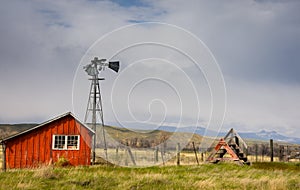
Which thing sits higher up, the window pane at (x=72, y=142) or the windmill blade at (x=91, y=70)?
the windmill blade at (x=91, y=70)

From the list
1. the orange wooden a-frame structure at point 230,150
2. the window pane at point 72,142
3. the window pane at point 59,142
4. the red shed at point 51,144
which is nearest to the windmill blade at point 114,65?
the red shed at point 51,144

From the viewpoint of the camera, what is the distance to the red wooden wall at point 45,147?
2691 centimetres

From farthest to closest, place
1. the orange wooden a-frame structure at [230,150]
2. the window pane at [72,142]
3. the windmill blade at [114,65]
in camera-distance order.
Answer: the windmill blade at [114,65] → the window pane at [72,142] → the orange wooden a-frame structure at [230,150]

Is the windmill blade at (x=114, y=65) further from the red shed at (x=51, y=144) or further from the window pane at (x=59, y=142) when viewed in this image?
the window pane at (x=59, y=142)

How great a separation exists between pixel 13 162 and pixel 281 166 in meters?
17.1

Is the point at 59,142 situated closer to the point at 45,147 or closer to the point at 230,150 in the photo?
the point at 45,147

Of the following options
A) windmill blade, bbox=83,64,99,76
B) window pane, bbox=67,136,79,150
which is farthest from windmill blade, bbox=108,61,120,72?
window pane, bbox=67,136,79,150

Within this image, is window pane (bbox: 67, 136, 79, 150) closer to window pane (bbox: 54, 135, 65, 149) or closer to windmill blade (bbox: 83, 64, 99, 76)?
window pane (bbox: 54, 135, 65, 149)

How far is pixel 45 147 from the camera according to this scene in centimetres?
2739

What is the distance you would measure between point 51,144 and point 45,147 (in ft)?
1.42

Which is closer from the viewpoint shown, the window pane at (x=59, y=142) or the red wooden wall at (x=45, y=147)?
the red wooden wall at (x=45, y=147)

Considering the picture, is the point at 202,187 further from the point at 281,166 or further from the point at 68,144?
the point at 68,144

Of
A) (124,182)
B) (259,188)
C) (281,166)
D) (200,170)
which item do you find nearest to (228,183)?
(259,188)

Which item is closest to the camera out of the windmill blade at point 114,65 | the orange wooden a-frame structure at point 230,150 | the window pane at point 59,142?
the orange wooden a-frame structure at point 230,150
